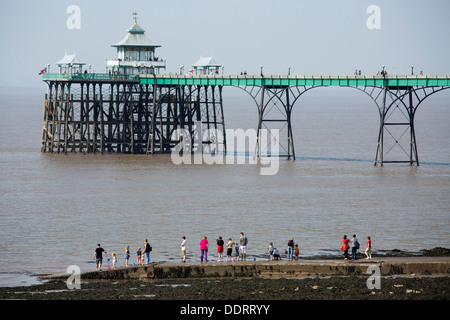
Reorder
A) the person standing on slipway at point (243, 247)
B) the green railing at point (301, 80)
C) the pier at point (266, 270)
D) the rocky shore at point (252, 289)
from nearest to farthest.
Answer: the rocky shore at point (252, 289) < the pier at point (266, 270) < the person standing on slipway at point (243, 247) < the green railing at point (301, 80)

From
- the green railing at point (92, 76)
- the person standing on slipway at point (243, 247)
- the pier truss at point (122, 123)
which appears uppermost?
the green railing at point (92, 76)

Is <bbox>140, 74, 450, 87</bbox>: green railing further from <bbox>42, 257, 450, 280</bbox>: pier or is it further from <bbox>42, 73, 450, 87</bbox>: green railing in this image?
<bbox>42, 257, 450, 280</bbox>: pier

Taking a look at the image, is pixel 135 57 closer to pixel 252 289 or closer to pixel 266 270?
pixel 266 270

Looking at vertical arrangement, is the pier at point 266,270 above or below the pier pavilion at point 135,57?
below

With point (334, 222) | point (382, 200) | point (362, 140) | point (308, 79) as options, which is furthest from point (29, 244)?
point (362, 140)

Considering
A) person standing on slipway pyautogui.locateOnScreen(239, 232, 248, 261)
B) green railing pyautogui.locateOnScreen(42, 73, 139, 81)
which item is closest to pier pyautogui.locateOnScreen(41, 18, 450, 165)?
green railing pyautogui.locateOnScreen(42, 73, 139, 81)

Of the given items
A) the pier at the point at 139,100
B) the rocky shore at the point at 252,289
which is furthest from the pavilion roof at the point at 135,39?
the rocky shore at the point at 252,289

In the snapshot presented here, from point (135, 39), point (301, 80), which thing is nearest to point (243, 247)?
point (301, 80)

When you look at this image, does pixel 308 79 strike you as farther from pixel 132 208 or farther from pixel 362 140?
pixel 362 140

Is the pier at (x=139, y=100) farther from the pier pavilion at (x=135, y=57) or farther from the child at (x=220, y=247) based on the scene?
the child at (x=220, y=247)

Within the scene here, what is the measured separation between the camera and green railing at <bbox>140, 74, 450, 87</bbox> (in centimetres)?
7600

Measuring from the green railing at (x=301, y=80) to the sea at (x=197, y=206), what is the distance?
7066mm

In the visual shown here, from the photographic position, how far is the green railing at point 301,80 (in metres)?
76.0

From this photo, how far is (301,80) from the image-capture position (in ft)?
270
